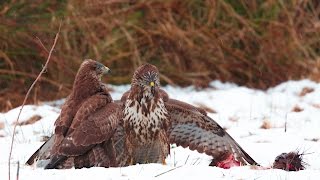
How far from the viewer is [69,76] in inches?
Result: 395

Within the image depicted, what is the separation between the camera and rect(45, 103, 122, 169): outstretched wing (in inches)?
222

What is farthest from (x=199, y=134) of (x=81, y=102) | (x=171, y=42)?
(x=171, y=42)

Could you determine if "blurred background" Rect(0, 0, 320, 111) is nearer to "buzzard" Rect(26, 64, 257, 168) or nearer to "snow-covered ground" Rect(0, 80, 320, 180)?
"snow-covered ground" Rect(0, 80, 320, 180)

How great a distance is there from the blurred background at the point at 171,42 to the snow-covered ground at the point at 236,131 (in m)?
0.35

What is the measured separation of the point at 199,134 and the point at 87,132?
45.9 inches

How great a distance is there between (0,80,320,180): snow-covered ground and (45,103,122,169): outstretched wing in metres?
0.34

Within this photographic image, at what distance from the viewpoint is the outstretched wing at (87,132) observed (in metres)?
5.64

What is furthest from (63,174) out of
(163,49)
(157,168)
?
(163,49)

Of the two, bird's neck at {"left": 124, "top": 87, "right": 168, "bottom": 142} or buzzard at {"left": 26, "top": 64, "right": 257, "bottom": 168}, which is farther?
bird's neck at {"left": 124, "top": 87, "right": 168, "bottom": 142}

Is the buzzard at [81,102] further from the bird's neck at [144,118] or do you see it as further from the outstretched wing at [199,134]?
the outstretched wing at [199,134]

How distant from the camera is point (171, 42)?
440 inches

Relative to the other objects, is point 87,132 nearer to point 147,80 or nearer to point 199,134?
point 147,80

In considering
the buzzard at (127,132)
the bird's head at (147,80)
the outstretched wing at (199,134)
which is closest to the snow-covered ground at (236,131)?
the outstretched wing at (199,134)

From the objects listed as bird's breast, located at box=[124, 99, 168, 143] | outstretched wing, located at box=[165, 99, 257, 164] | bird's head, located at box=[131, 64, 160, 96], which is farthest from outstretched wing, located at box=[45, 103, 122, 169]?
outstretched wing, located at box=[165, 99, 257, 164]
